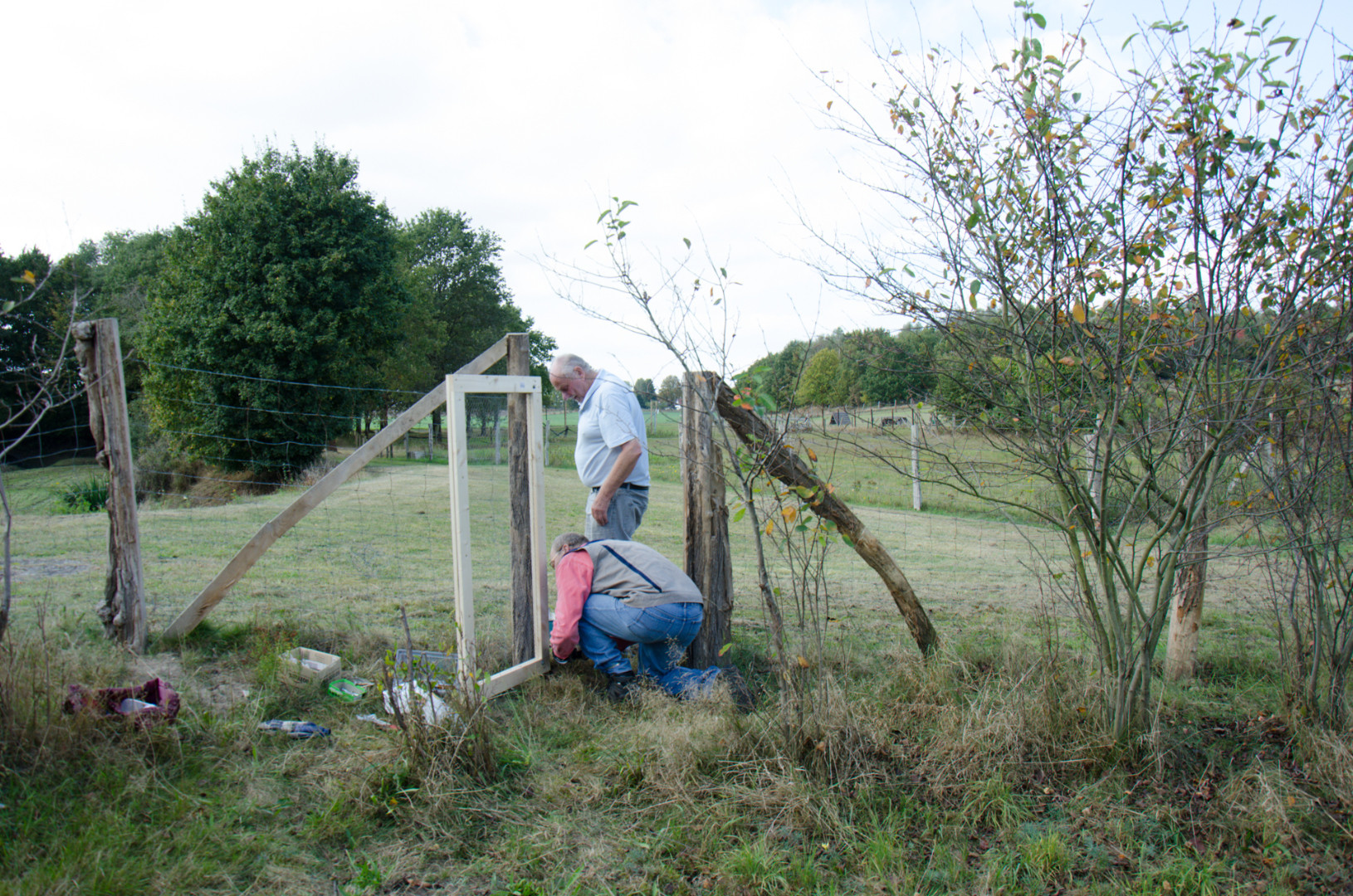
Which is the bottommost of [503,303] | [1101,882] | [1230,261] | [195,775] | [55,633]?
[1101,882]

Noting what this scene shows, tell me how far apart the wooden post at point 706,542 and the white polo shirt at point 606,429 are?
26cm

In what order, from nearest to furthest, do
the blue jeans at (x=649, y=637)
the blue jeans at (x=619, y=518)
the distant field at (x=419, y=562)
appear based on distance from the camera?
the blue jeans at (x=649, y=637) < the blue jeans at (x=619, y=518) < the distant field at (x=419, y=562)

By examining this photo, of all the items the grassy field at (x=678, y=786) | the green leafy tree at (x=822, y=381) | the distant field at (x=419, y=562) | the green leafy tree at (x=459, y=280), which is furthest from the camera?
the green leafy tree at (x=459, y=280)

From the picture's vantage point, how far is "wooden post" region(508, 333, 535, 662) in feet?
13.7

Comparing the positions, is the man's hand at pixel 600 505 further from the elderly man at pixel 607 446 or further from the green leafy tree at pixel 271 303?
Answer: the green leafy tree at pixel 271 303

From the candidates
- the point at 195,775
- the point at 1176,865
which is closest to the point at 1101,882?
the point at 1176,865

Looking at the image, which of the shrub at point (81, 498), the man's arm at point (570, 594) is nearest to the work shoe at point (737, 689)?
the man's arm at point (570, 594)

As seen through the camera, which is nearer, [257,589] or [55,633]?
[55,633]

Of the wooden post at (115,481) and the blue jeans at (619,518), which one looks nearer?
the wooden post at (115,481)

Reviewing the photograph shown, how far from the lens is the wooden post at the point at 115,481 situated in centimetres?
405

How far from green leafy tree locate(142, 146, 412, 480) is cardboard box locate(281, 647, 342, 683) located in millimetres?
18013

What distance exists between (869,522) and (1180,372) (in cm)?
799

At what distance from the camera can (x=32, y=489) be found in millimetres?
15859

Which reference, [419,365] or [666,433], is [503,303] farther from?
[666,433]
